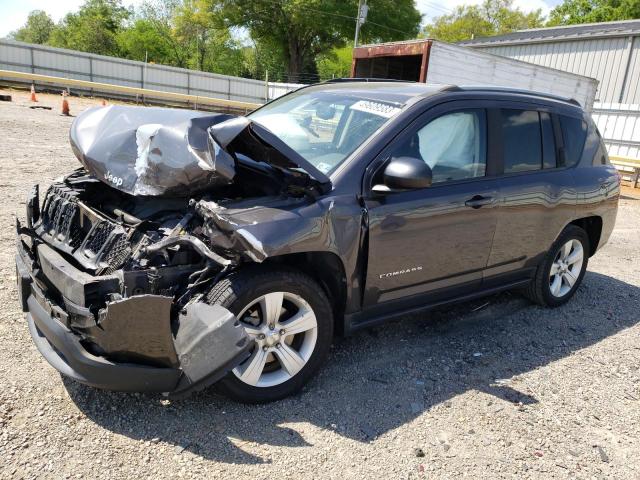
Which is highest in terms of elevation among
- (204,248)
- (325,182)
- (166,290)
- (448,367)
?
(325,182)

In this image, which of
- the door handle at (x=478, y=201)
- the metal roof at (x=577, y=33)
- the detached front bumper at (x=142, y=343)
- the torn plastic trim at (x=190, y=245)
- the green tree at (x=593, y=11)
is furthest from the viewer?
the green tree at (x=593, y=11)

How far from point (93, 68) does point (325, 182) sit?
1149 inches

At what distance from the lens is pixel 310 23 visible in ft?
126

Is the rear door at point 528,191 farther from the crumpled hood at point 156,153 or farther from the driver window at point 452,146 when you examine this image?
the crumpled hood at point 156,153

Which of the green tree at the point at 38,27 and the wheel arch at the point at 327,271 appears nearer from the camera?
the wheel arch at the point at 327,271

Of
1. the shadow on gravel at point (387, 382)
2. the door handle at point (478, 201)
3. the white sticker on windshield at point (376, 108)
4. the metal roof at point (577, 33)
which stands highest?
the metal roof at point (577, 33)

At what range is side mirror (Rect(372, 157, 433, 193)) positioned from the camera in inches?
121

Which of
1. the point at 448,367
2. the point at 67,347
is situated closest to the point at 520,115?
the point at 448,367

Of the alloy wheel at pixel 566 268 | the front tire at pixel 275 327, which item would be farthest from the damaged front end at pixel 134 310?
the alloy wheel at pixel 566 268

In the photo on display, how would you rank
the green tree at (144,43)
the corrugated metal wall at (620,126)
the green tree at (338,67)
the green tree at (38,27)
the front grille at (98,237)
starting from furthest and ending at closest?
the green tree at (38,27) → the green tree at (338,67) → the green tree at (144,43) → the corrugated metal wall at (620,126) → the front grille at (98,237)

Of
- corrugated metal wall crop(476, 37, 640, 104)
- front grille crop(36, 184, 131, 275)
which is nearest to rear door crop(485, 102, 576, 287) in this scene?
front grille crop(36, 184, 131, 275)

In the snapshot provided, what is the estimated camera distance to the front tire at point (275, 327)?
2.80 m

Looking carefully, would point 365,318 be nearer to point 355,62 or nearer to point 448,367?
point 448,367

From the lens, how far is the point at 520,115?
4.20 metres
